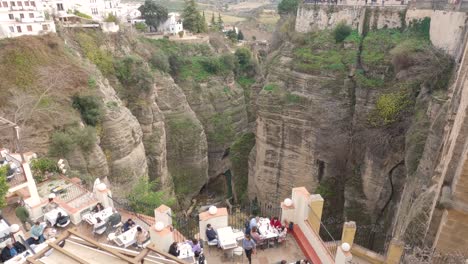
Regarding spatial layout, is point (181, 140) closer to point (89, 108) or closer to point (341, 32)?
point (89, 108)

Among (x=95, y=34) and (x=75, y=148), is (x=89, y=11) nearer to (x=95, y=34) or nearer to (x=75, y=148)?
(x=95, y=34)

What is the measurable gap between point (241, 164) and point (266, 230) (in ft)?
63.7

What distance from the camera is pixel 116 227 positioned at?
1115cm

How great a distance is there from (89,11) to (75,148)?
100 ft

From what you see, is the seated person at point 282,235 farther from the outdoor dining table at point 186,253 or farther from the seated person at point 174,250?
the seated person at point 174,250

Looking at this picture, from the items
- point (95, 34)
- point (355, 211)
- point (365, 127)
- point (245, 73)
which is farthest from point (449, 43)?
point (245, 73)

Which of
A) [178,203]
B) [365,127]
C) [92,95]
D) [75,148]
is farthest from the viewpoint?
[178,203]

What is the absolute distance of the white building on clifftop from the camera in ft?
81.6

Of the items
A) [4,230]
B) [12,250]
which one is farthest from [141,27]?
[12,250]

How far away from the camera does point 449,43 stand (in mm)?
17047

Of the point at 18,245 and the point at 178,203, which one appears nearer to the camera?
the point at 18,245

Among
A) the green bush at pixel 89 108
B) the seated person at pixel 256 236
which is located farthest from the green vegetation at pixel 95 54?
the seated person at pixel 256 236

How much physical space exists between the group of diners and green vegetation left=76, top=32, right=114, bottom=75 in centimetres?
1920

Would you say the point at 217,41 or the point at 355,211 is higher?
the point at 217,41
